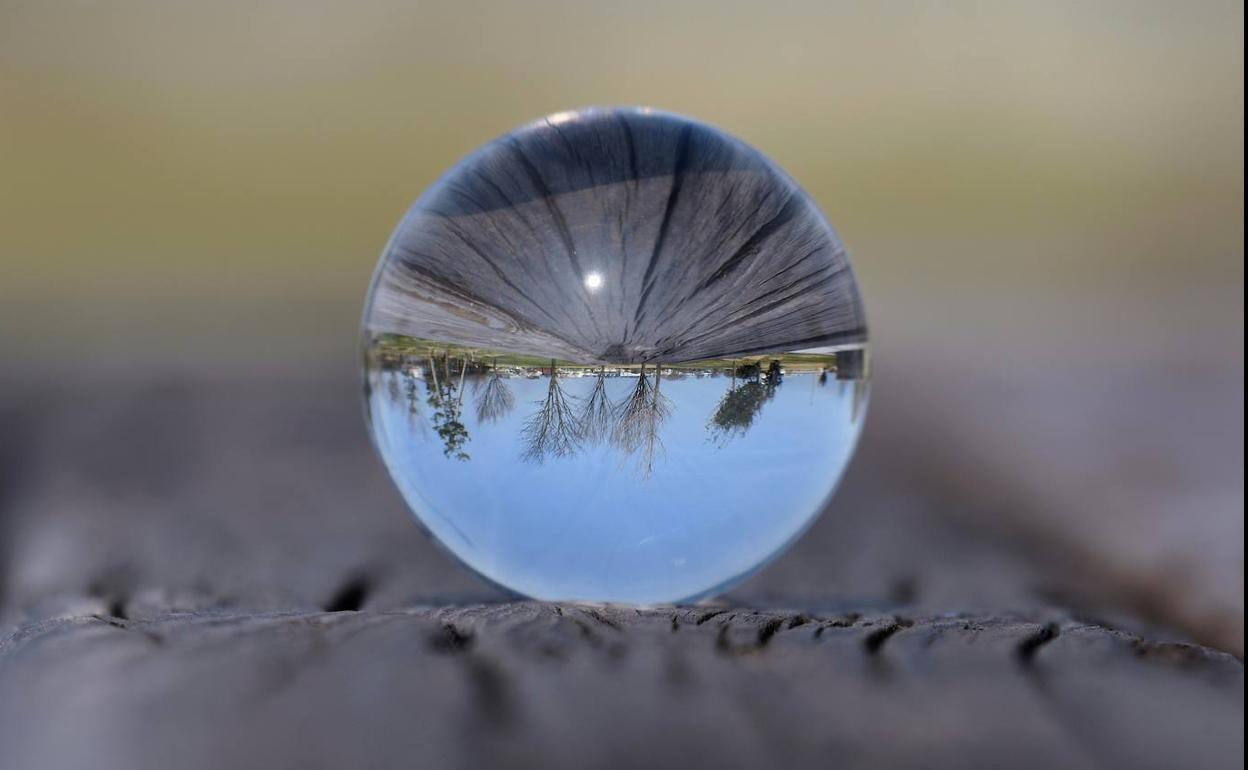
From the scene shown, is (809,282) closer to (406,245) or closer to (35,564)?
(406,245)

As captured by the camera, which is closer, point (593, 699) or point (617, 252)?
point (593, 699)

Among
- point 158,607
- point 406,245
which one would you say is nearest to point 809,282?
point 406,245

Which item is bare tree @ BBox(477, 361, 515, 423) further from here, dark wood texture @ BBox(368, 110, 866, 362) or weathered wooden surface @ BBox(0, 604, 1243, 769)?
weathered wooden surface @ BBox(0, 604, 1243, 769)

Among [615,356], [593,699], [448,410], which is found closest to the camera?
[593,699]

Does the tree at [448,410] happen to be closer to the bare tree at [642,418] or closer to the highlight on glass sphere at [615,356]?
the highlight on glass sphere at [615,356]

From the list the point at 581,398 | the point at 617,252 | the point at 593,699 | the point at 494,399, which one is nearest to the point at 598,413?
the point at 581,398

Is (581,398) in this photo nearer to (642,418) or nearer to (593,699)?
(642,418)

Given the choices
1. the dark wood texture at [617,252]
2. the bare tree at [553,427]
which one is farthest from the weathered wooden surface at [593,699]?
the dark wood texture at [617,252]

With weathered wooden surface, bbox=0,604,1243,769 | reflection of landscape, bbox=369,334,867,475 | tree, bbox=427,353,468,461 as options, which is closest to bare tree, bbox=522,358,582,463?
reflection of landscape, bbox=369,334,867,475
